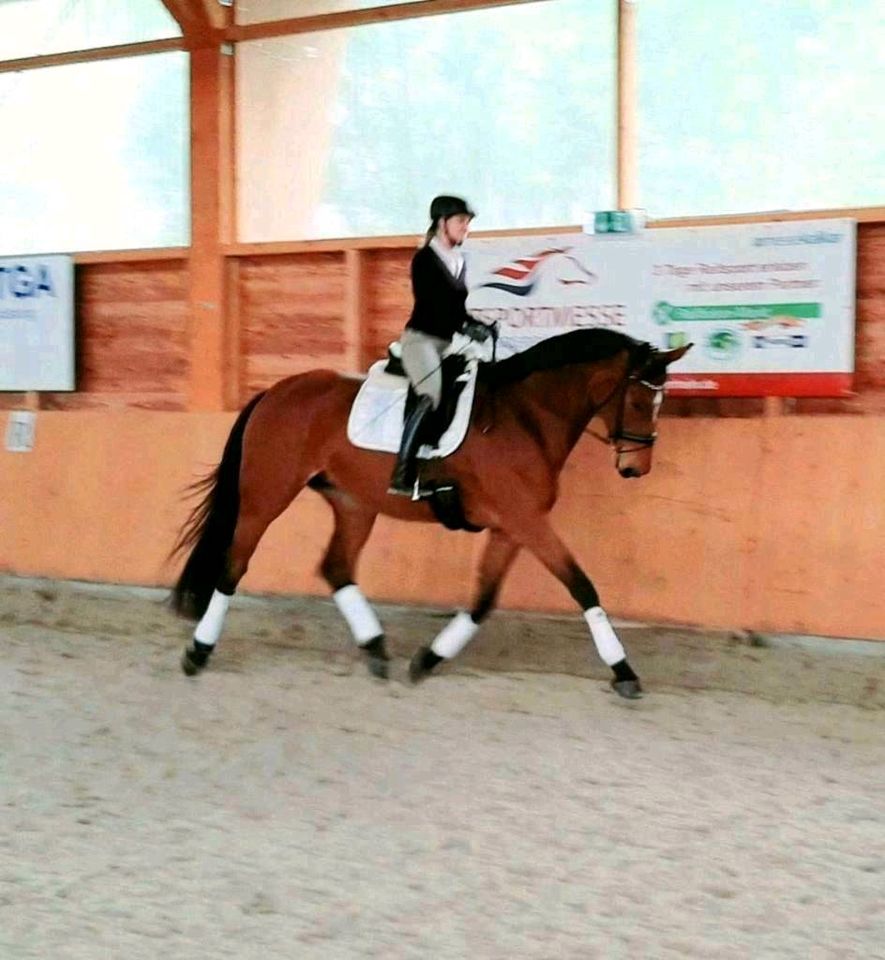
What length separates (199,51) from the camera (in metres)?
7.68

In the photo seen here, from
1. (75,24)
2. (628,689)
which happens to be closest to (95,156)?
(75,24)

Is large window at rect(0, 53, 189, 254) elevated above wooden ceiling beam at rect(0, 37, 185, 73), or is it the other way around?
wooden ceiling beam at rect(0, 37, 185, 73)

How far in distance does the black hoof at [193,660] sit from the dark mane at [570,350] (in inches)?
74.9

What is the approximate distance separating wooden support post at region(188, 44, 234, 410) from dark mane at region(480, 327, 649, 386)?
2.71 m

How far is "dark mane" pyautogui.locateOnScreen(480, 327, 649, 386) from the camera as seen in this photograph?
17.7ft

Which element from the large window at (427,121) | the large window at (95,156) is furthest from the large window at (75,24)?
the large window at (427,121)

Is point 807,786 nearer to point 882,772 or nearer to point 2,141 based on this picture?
point 882,772

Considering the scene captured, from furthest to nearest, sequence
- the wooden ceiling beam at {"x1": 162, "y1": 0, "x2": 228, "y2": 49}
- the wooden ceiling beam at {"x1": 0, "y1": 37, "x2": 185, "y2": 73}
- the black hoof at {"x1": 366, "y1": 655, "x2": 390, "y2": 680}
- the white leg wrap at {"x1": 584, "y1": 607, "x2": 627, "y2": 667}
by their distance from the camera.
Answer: the wooden ceiling beam at {"x1": 0, "y1": 37, "x2": 185, "y2": 73}, the wooden ceiling beam at {"x1": 162, "y1": 0, "x2": 228, "y2": 49}, the black hoof at {"x1": 366, "y1": 655, "x2": 390, "y2": 680}, the white leg wrap at {"x1": 584, "y1": 607, "x2": 627, "y2": 667}

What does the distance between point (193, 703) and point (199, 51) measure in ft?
14.4

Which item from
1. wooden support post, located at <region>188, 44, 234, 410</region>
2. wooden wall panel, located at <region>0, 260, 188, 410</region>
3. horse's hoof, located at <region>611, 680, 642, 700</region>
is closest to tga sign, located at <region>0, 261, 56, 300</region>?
wooden wall panel, located at <region>0, 260, 188, 410</region>

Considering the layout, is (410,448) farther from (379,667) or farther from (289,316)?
(289,316)

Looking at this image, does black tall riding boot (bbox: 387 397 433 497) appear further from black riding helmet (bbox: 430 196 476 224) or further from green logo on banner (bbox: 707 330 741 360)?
green logo on banner (bbox: 707 330 741 360)

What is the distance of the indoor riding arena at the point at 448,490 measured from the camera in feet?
11.2

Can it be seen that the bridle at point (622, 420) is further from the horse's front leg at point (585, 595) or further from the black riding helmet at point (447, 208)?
the black riding helmet at point (447, 208)
